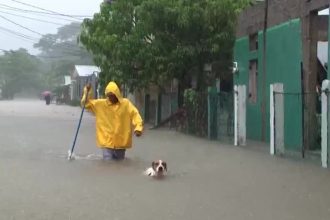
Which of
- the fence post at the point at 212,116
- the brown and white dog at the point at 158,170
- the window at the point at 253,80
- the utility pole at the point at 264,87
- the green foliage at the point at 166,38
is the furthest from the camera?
the green foliage at the point at 166,38

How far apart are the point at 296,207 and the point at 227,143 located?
30.1ft

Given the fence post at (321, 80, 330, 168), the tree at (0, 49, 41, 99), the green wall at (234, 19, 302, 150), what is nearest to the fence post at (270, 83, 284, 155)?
the green wall at (234, 19, 302, 150)

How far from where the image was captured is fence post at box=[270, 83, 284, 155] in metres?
14.0

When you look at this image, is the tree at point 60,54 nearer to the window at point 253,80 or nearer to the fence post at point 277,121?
the window at point 253,80

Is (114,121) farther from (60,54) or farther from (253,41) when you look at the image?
(60,54)

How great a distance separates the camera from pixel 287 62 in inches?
629

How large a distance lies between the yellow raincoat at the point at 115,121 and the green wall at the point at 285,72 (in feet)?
13.7

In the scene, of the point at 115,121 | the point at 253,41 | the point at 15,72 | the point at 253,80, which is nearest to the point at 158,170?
the point at 115,121

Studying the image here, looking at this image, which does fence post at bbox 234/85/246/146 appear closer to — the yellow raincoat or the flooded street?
the flooded street

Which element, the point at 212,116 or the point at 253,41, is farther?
the point at 253,41

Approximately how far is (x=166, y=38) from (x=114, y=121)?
Result: 9.01 m

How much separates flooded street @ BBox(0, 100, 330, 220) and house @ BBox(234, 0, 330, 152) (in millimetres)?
1175

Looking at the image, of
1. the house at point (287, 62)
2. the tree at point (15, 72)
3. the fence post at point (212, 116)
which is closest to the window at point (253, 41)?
the house at point (287, 62)

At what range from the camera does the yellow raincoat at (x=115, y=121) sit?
12.7 metres
